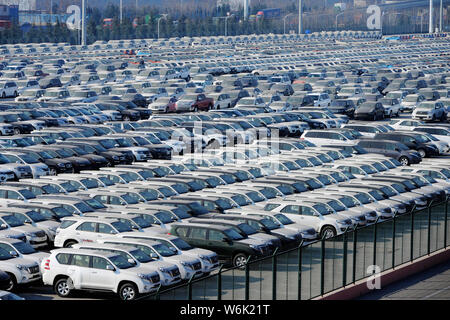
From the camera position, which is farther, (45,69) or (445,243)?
(45,69)

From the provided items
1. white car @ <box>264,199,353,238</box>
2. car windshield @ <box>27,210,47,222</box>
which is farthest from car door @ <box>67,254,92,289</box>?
white car @ <box>264,199,353,238</box>

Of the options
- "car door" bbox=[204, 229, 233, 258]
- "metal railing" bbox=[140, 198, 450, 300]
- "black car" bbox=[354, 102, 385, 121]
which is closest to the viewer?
"metal railing" bbox=[140, 198, 450, 300]

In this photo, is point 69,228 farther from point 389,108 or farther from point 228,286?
point 389,108

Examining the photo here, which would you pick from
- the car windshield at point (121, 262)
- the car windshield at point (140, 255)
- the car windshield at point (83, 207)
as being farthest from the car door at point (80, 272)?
the car windshield at point (83, 207)

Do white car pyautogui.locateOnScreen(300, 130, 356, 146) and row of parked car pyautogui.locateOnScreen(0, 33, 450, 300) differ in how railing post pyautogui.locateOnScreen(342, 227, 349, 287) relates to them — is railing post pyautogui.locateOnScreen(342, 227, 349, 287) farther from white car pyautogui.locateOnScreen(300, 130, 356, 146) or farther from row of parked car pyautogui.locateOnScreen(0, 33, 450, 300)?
white car pyautogui.locateOnScreen(300, 130, 356, 146)

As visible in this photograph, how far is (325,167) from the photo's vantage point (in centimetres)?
4122

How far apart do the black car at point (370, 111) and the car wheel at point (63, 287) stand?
136ft

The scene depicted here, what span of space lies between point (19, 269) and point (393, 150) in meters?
25.8

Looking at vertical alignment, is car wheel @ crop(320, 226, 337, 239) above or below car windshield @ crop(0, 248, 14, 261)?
below

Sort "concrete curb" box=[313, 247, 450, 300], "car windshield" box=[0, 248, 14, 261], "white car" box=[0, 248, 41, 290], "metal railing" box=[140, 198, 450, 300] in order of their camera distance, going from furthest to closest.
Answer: "car windshield" box=[0, 248, 14, 261] → "white car" box=[0, 248, 41, 290] → "concrete curb" box=[313, 247, 450, 300] → "metal railing" box=[140, 198, 450, 300]

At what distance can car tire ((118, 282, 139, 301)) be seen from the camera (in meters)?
23.6

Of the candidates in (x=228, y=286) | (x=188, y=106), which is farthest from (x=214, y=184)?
(x=188, y=106)

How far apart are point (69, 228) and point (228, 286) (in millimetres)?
8683
